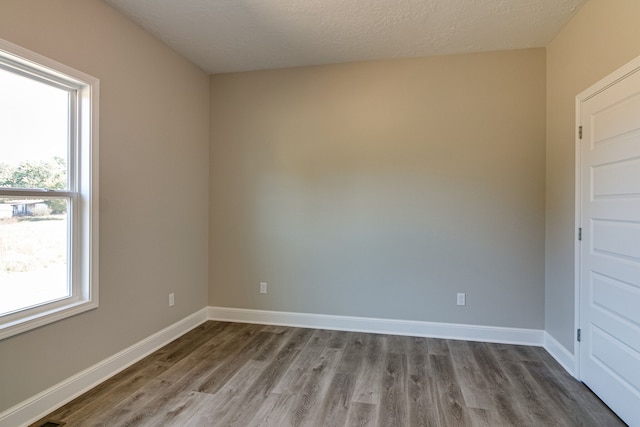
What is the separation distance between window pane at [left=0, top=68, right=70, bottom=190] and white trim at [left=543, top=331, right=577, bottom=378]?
156 inches

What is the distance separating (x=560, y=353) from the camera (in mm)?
2723

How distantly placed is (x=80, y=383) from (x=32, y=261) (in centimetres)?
89

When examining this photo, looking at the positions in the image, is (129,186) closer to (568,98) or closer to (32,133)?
(32,133)

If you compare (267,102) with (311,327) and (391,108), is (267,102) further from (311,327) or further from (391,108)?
(311,327)

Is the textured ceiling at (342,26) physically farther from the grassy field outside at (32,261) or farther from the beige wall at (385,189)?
the grassy field outside at (32,261)

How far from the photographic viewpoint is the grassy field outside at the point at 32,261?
6.27ft

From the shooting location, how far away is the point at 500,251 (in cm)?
314

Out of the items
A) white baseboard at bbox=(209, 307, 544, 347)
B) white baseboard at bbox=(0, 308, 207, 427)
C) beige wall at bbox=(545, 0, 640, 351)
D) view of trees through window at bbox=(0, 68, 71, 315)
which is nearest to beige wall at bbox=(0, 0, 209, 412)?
white baseboard at bbox=(0, 308, 207, 427)

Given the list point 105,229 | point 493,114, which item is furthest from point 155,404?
point 493,114

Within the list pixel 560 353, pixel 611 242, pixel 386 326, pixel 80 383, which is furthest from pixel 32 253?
pixel 560 353

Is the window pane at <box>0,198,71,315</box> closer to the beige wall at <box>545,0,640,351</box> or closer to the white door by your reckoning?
the white door

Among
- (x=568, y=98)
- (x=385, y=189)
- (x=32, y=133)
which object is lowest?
(x=385, y=189)

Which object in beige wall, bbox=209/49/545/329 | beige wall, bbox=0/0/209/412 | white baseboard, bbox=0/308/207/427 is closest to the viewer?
white baseboard, bbox=0/308/207/427

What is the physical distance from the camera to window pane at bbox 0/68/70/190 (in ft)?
6.20
